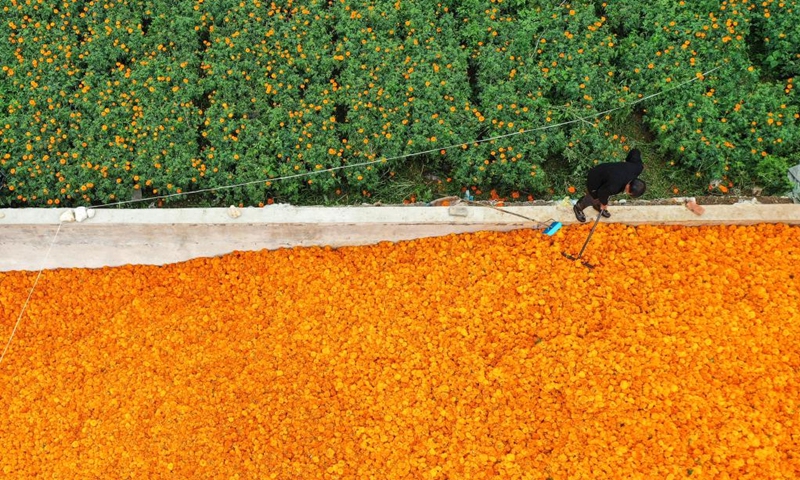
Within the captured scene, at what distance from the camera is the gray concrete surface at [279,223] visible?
5.17 meters

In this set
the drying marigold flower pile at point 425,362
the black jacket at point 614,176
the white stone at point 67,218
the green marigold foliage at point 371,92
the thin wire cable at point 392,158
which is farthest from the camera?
the green marigold foliage at point 371,92

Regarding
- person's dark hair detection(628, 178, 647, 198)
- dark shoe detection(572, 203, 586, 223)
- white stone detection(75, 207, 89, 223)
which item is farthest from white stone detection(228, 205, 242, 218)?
person's dark hair detection(628, 178, 647, 198)

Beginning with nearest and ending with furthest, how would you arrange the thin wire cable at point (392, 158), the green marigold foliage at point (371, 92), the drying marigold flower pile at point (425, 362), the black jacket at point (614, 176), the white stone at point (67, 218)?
the drying marigold flower pile at point (425, 362), the black jacket at point (614, 176), the white stone at point (67, 218), the thin wire cable at point (392, 158), the green marigold foliage at point (371, 92)

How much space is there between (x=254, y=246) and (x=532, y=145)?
2.89m

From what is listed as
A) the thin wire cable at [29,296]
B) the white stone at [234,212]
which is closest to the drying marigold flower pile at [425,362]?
the thin wire cable at [29,296]

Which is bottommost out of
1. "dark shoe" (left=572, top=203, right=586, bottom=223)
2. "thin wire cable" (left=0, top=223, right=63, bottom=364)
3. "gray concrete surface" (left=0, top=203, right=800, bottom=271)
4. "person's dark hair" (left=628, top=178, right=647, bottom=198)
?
"thin wire cable" (left=0, top=223, right=63, bottom=364)

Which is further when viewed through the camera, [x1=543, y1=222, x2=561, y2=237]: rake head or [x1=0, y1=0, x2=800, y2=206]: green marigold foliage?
[x1=0, y1=0, x2=800, y2=206]: green marigold foliage

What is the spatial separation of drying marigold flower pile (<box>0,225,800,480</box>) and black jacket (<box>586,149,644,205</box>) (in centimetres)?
50

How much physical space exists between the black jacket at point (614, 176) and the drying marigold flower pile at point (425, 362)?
1.64 feet

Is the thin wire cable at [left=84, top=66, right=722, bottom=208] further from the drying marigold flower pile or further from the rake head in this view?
the rake head

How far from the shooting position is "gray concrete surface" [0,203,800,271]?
204 inches

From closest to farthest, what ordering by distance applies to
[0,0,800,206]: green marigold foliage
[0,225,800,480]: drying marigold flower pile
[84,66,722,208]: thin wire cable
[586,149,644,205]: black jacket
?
[0,225,800,480]: drying marigold flower pile < [586,149,644,205]: black jacket < [84,66,722,208]: thin wire cable < [0,0,800,206]: green marigold foliage

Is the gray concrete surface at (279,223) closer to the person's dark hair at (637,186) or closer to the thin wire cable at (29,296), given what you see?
the thin wire cable at (29,296)

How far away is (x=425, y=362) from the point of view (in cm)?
480
